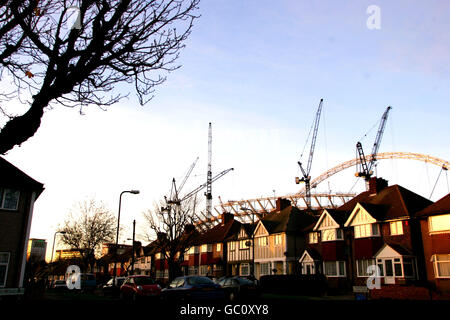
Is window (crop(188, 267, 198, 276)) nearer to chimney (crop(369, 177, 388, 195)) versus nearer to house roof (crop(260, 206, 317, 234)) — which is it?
house roof (crop(260, 206, 317, 234))

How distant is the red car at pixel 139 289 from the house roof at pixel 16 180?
27.6ft

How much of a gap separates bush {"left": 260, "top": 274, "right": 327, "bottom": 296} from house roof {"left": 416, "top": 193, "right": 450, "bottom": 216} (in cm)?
1058

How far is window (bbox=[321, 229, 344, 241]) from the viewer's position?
4188 centimetres

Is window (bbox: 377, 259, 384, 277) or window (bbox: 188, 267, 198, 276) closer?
window (bbox: 377, 259, 384, 277)

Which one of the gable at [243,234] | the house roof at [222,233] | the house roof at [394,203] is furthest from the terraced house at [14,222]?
the house roof at [222,233]

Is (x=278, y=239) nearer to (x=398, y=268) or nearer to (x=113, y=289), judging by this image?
(x=398, y=268)

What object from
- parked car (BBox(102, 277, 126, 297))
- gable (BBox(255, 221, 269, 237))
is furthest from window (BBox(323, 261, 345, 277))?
parked car (BBox(102, 277, 126, 297))

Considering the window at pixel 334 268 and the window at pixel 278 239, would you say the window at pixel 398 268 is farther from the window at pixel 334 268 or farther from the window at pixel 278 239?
the window at pixel 278 239

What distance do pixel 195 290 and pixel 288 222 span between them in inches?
1257

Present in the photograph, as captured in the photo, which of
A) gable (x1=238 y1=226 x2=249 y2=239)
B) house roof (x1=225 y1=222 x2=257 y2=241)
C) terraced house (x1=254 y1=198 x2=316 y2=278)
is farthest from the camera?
gable (x1=238 y1=226 x2=249 y2=239)

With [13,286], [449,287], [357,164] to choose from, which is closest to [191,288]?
[13,286]

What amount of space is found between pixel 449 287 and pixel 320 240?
47.1 ft

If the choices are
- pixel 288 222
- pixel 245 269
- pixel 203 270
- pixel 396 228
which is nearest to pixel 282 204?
pixel 288 222

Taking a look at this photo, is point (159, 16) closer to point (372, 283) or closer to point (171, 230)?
point (372, 283)
